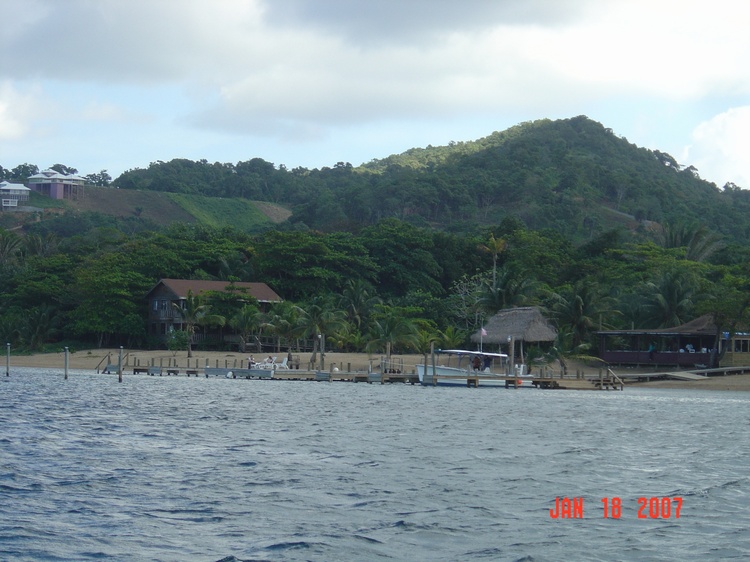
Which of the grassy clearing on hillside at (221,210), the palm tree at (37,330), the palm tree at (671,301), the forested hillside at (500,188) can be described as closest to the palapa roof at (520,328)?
the palm tree at (671,301)

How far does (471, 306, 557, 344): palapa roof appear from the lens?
179ft

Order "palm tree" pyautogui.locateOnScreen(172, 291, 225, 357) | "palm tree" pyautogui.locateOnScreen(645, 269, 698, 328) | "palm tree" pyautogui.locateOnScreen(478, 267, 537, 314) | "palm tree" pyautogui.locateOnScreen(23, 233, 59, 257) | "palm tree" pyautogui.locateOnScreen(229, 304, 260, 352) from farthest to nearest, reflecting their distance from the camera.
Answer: "palm tree" pyautogui.locateOnScreen(23, 233, 59, 257) → "palm tree" pyautogui.locateOnScreen(229, 304, 260, 352) → "palm tree" pyautogui.locateOnScreen(172, 291, 225, 357) → "palm tree" pyautogui.locateOnScreen(478, 267, 537, 314) → "palm tree" pyautogui.locateOnScreen(645, 269, 698, 328)

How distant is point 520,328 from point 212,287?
25.6m

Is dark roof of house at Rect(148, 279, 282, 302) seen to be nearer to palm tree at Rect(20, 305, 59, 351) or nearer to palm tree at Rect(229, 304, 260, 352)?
palm tree at Rect(229, 304, 260, 352)

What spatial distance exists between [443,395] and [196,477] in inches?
1078

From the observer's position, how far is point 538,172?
142m

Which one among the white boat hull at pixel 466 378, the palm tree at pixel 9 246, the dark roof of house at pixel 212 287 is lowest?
the white boat hull at pixel 466 378

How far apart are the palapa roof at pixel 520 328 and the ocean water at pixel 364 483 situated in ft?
61.4

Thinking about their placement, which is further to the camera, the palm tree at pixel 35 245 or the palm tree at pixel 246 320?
the palm tree at pixel 35 245

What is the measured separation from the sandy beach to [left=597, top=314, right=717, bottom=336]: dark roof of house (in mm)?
2770

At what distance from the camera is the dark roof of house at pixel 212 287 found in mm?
68000

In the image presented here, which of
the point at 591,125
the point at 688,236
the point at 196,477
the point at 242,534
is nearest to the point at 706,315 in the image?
the point at 688,236
